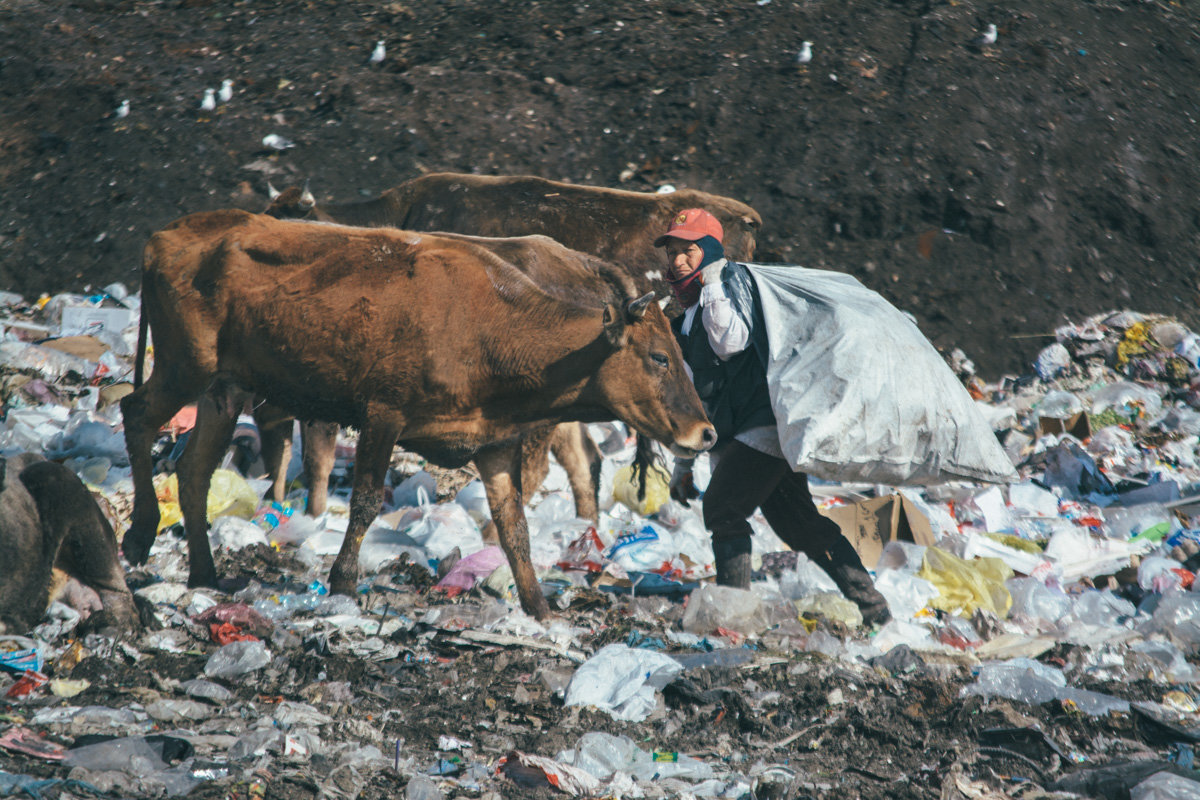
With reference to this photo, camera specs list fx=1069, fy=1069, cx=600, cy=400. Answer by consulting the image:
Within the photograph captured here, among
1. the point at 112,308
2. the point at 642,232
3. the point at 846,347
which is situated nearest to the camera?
the point at 846,347

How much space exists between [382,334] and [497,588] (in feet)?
4.53

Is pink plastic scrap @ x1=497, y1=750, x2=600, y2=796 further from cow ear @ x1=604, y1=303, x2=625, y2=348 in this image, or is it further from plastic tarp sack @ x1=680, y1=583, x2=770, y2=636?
cow ear @ x1=604, y1=303, x2=625, y2=348

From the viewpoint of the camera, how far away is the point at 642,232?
7.68 meters

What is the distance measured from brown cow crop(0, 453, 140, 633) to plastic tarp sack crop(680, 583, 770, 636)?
2.32 m

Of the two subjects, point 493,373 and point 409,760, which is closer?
point 409,760

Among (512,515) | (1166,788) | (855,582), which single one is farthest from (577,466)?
(1166,788)

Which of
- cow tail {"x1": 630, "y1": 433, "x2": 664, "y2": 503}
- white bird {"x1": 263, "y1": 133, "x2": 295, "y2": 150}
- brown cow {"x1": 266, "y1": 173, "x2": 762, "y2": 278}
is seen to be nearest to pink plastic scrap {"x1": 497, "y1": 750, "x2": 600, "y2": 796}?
cow tail {"x1": 630, "y1": 433, "x2": 664, "y2": 503}

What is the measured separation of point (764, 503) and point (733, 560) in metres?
0.33

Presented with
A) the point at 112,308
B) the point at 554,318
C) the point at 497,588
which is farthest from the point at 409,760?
the point at 112,308

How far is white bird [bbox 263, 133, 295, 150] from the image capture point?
11625 mm

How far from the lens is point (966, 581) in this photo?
5.35m

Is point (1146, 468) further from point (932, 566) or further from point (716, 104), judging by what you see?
point (716, 104)

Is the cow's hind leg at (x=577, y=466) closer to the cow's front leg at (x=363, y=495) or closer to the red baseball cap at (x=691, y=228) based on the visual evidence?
the cow's front leg at (x=363, y=495)

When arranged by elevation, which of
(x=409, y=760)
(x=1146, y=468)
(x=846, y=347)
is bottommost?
(x=1146, y=468)
